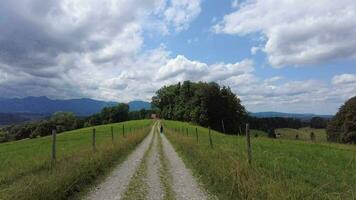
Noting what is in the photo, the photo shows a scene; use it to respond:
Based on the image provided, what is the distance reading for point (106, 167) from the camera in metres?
17.0

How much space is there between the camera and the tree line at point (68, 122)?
13462cm

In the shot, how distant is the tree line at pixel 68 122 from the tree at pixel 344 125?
322 ft

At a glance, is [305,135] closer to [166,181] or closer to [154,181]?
[166,181]

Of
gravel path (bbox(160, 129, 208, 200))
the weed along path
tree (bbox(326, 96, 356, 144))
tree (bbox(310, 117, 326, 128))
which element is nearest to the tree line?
tree (bbox(310, 117, 326, 128))

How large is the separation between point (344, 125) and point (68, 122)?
12826 cm

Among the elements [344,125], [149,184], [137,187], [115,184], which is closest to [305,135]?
[344,125]

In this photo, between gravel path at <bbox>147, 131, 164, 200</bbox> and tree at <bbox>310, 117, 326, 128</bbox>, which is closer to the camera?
gravel path at <bbox>147, 131, 164, 200</bbox>

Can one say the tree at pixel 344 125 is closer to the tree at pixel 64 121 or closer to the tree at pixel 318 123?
the tree at pixel 318 123

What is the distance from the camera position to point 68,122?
164 metres

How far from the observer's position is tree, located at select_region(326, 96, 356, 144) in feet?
198

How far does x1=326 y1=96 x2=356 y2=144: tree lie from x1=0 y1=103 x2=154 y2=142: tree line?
98000 mm

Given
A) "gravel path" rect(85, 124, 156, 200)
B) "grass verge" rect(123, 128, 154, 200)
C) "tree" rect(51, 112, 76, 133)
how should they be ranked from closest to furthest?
1. "grass verge" rect(123, 128, 154, 200)
2. "gravel path" rect(85, 124, 156, 200)
3. "tree" rect(51, 112, 76, 133)

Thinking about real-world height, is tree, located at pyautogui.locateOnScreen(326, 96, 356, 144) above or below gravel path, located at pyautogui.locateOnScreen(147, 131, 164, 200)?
above

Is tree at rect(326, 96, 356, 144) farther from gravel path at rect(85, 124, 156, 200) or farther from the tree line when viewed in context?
the tree line
